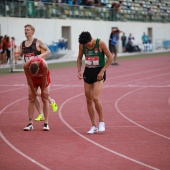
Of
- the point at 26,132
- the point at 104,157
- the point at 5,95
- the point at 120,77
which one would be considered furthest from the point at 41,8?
the point at 104,157

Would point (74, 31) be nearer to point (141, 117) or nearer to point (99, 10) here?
point (99, 10)

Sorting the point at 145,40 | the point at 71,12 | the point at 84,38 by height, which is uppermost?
the point at 71,12

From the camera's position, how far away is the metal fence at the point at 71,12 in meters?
34.6

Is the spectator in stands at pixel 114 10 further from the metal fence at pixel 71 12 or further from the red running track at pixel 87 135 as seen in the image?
the red running track at pixel 87 135

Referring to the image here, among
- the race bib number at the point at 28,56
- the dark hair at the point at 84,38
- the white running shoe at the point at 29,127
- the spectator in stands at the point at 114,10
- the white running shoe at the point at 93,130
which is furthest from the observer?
the spectator in stands at the point at 114,10

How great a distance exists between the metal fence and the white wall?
0.34 metres

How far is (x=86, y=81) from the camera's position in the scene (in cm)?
→ 1055

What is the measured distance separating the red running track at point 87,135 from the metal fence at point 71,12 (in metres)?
16.7

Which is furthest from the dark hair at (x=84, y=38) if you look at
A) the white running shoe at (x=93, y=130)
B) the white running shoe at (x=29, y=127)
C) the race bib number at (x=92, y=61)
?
the white running shoe at (x=29, y=127)

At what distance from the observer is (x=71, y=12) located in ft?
139

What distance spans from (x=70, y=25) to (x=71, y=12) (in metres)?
1.02

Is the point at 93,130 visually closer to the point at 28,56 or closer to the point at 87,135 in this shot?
the point at 87,135

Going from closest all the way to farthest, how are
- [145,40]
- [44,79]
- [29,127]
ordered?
[44,79], [29,127], [145,40]

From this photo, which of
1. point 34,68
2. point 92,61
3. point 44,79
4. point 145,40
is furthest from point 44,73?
point 145,40
